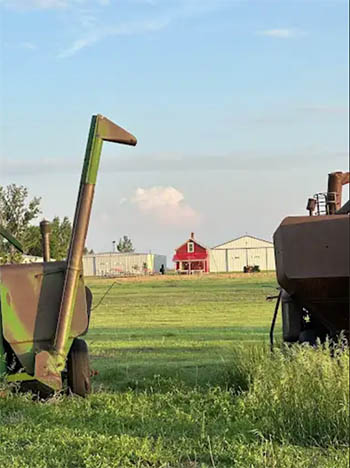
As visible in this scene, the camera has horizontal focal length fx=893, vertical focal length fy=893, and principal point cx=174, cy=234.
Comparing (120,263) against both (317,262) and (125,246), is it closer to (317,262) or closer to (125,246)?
(125,246)

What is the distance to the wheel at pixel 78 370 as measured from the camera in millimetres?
9023

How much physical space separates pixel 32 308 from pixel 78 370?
806 millimetres

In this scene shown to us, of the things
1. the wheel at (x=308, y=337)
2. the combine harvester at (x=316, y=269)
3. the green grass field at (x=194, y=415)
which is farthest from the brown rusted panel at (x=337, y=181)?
the green grass field at (x=194, y=415)

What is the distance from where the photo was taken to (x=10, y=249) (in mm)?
10414

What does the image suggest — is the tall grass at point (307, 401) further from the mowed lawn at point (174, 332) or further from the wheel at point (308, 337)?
the mowed lawn at point (174, 332)

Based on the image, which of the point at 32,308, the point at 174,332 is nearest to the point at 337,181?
the point at 32,308

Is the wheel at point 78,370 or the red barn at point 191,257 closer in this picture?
the wheel at point 78,370

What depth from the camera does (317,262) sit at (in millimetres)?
6648

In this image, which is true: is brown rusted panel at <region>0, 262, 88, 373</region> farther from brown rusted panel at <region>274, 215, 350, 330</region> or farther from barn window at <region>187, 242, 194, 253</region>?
barn window at <region>187, 242, 194, 253</region>

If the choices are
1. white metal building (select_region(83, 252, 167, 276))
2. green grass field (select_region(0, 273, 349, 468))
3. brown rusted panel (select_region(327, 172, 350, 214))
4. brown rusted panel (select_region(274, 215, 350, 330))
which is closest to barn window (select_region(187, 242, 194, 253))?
white metal building (select_region(83, 252, 167, 276))

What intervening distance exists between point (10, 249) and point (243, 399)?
3649 millimetres

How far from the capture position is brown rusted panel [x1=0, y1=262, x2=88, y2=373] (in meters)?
8.71

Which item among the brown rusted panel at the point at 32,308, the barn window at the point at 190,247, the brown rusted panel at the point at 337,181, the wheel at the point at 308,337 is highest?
the barn window at the point at 190,247

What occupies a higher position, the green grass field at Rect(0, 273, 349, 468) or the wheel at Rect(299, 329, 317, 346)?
the wheel at Rect(299, 329, 317, 346)
